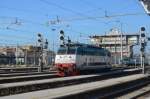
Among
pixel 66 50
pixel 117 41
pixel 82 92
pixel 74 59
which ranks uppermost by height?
pixel 117 41

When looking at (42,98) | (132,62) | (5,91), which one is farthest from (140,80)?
(132,62)

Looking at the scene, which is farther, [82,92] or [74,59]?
[74,59]

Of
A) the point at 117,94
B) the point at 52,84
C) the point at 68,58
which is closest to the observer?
the point at 117,94

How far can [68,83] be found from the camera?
96.4 feet

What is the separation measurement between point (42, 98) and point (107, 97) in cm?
525

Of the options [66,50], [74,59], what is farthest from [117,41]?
[74,59]

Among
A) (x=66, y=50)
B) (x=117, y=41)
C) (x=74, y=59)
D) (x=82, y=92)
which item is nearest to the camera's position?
(x=82, y=92)

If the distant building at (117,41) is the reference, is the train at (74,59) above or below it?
below

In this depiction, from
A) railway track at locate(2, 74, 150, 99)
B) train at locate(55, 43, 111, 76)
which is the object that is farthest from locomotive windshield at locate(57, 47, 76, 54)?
railway track at locate(2, 74, 150, 99)

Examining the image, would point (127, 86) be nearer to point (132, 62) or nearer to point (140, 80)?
point (140, 80)

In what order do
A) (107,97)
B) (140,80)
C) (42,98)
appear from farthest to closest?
(140,80) < (107,97) < (42,98)

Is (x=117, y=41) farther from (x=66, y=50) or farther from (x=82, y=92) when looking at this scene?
(x=82, y=92)

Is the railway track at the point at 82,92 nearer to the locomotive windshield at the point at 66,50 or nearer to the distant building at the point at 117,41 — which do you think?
the locomotive windshield at the point at 66,50

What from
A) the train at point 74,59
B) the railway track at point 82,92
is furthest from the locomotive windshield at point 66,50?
the railway track at point 82,92
